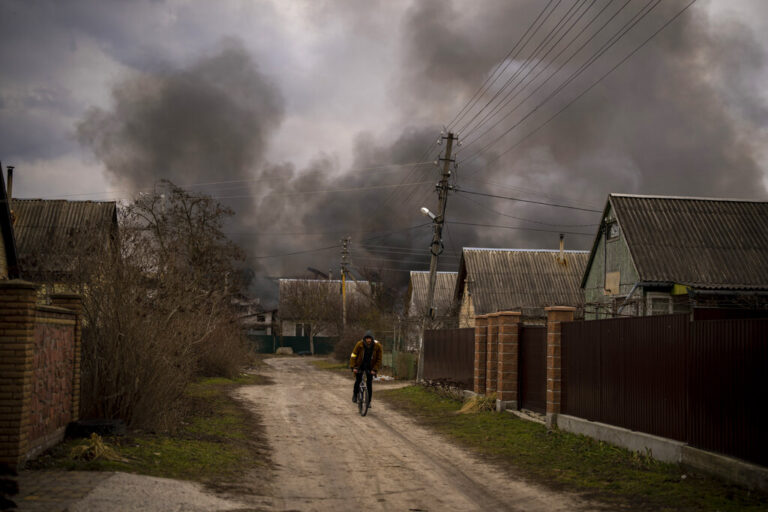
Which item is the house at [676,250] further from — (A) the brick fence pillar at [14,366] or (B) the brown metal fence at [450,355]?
(A) the brick fence pillar at [14,366]

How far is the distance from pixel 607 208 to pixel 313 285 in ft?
162

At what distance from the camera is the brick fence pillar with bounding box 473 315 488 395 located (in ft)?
59.5

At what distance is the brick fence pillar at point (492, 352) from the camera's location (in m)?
17.0

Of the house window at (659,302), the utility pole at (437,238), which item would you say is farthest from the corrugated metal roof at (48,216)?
the house window at (659,302)

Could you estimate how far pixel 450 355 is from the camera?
22.0m

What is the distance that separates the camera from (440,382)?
22.1m

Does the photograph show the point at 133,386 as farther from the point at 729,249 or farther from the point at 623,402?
the point at 729,249

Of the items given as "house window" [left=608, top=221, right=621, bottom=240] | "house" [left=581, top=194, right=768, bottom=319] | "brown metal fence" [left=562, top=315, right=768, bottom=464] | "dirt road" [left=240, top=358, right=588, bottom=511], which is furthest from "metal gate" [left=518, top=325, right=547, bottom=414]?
"house window" [left=608, top=221, right=621, bottom=240]

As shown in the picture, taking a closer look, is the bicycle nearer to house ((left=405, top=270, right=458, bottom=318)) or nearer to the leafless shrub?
the leafless shrub

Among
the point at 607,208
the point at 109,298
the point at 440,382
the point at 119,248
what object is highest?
the point at 607,208

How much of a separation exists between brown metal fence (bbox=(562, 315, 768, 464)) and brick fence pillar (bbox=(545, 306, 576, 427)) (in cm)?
37

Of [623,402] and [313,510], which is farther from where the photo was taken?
[623,402]

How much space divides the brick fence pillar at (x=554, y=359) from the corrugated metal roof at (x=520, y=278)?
2292 centimetres

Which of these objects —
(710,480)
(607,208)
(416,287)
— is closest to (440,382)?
(607,208)
